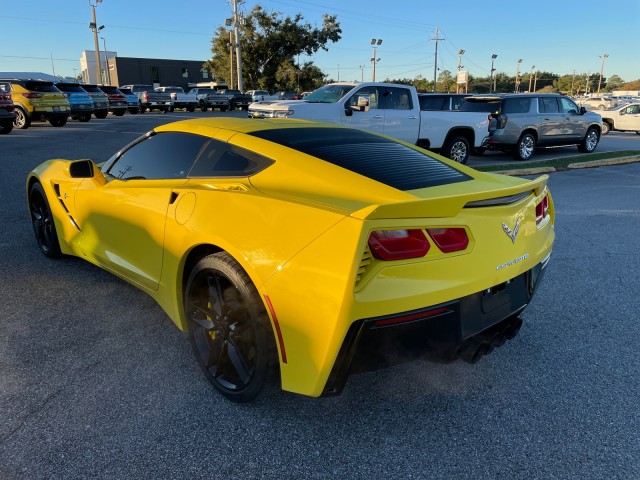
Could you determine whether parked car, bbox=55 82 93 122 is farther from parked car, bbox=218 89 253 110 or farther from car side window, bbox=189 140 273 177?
car side window, bbox=189 140 273 177

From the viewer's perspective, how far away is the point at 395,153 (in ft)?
10.3

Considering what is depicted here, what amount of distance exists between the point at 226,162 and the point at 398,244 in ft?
4.21

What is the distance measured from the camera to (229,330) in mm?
2545

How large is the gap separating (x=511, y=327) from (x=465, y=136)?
10848 millimetres

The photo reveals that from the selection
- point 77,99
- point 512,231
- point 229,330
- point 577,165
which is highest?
point 77,99

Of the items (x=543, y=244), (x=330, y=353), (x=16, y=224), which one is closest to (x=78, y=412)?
(x=330, y=353)

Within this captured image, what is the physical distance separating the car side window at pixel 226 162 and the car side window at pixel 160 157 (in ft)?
0.33

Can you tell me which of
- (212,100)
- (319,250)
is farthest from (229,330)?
(212,100)

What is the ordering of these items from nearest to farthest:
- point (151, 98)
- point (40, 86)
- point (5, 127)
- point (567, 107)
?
point (567, 107)
point (5, 127)
point (40, 86)
point (151, 98)

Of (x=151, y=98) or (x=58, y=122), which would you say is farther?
(x=151, y=98)

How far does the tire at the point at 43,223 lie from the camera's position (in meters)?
4.49

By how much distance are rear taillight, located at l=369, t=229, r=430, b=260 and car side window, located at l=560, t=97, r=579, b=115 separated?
47.8 feet

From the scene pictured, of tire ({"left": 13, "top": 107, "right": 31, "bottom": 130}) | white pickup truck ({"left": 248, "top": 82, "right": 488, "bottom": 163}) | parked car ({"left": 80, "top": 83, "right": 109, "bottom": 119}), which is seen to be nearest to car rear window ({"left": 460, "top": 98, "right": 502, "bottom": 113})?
white pickup truck ({"left": 248, "top": 82, "right": 488, "bottom": 163})

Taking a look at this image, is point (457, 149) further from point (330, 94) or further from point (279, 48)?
point (279, 48)
